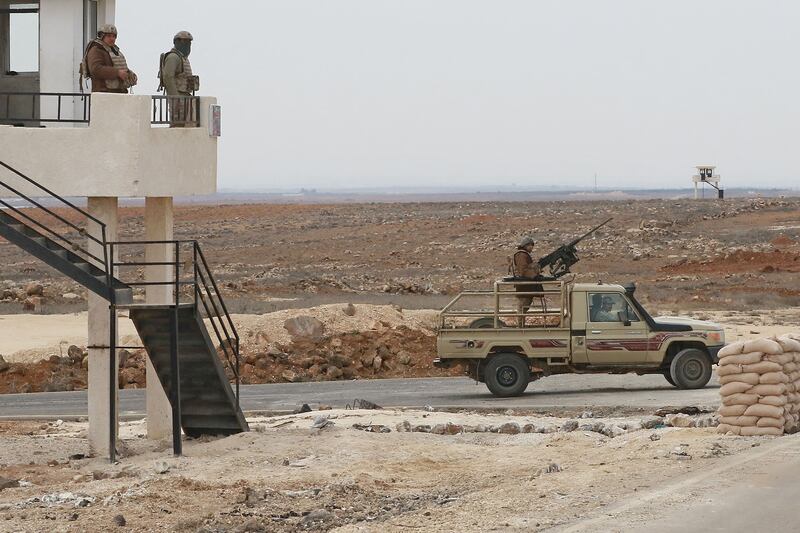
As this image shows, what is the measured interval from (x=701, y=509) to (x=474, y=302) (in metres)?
40.6

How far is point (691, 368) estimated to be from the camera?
28297mm

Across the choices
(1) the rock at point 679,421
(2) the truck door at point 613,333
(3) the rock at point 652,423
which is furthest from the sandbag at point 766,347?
(2) the truck door at point 613,333

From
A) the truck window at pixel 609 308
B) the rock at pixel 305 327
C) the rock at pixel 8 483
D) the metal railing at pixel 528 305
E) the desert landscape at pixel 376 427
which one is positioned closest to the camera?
the desert landscape at pixel 376 427

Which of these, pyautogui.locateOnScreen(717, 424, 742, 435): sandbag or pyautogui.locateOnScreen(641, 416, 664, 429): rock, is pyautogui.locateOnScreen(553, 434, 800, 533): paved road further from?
pyautogui.locateOnScreen(641, 416, 664, 429): rock

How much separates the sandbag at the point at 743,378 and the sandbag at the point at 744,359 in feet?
0.55

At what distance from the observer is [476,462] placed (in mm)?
19500

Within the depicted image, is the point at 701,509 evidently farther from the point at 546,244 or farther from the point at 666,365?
the point at 546,244

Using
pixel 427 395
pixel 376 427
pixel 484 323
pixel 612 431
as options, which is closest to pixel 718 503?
pixel 612 431

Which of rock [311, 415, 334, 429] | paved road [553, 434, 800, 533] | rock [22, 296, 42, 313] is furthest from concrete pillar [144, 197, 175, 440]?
rock [22, 296, 42, 313]

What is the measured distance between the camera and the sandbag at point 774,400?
19.7 metres

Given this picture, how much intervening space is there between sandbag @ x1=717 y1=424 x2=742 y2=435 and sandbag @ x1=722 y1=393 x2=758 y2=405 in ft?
1.04

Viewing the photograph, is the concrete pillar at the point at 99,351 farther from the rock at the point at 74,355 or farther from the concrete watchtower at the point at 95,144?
the rock at the point at 74,355

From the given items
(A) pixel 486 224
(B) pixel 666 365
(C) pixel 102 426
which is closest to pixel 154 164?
(C) pixel 102 426

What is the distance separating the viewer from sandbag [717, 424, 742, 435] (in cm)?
2000
